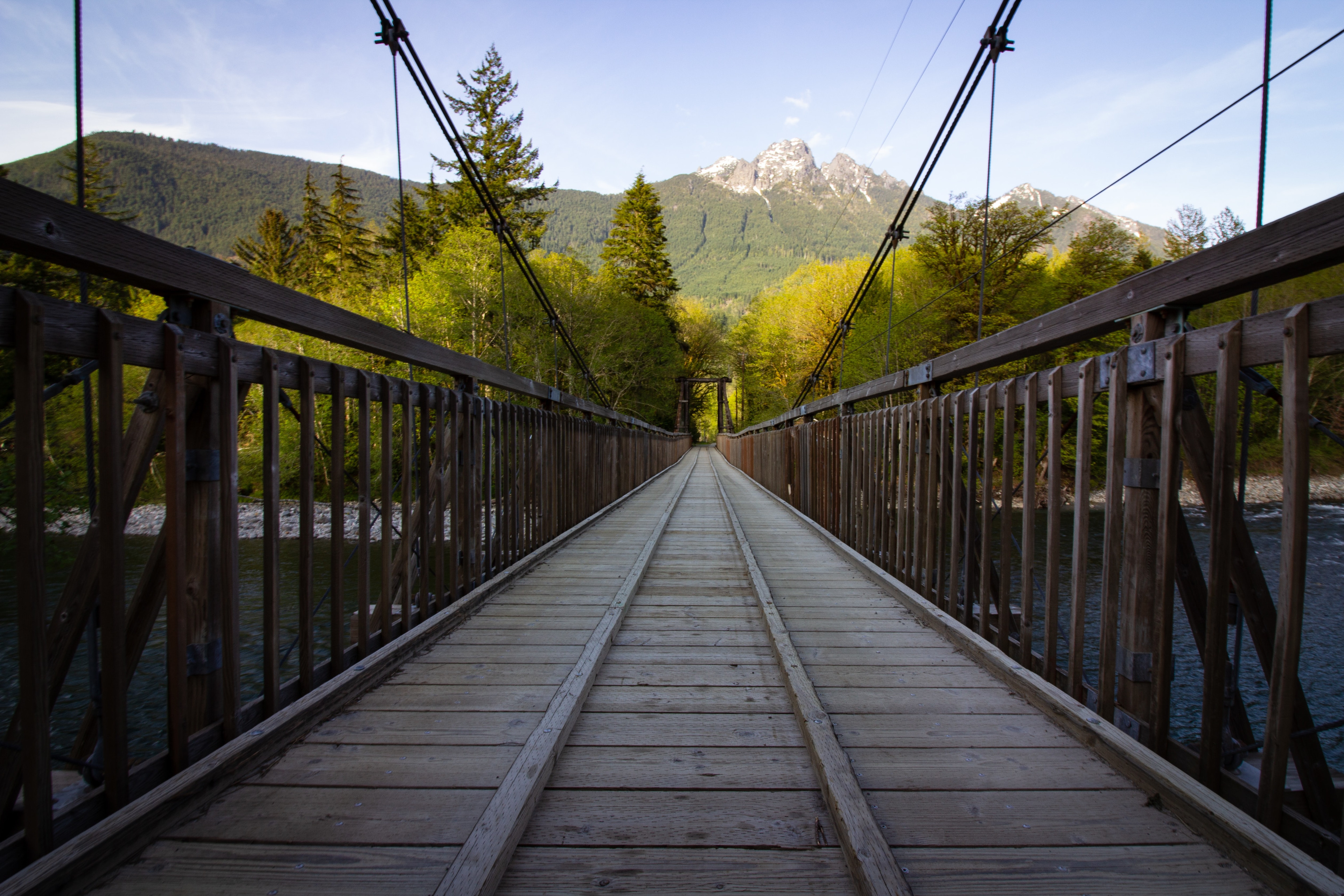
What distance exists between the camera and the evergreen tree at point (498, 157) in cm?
2566

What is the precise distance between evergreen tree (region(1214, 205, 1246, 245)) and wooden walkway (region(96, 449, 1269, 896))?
1652cm

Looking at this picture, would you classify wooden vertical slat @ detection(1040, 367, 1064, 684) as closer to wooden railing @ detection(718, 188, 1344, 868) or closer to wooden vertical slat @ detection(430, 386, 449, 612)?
wooden railing @ detection(718, 188, 1344, 868)

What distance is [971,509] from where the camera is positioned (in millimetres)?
2473

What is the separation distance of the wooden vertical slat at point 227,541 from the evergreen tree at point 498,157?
83.1 feet

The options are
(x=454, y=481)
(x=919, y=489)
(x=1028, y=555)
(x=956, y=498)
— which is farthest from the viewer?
(x=919, y=489)

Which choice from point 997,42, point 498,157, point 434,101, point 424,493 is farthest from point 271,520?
point 498,157

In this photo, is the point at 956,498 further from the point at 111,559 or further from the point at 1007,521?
the point at 111,559

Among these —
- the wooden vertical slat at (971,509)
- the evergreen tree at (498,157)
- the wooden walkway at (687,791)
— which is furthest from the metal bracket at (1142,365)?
the evergreen tree at (498,157)

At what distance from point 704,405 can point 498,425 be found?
6007 cm

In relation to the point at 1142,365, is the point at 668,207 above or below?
above

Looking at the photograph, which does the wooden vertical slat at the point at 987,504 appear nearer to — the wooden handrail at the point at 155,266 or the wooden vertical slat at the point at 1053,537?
Answer: the wooden vertical slat at the point at 1053,537

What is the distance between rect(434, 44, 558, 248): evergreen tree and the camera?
25656 mm

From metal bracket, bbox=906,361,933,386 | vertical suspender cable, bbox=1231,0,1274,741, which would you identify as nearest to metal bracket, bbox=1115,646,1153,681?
vertical suspender cable, bbox=1231,0,1274,741

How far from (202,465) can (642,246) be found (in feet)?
128
